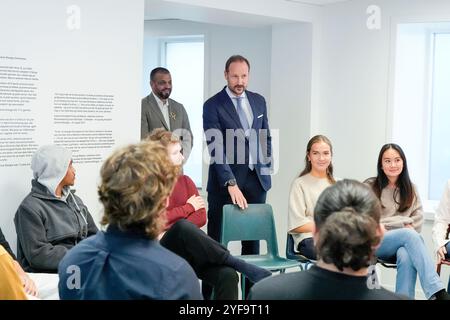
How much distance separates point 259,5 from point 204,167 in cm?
193

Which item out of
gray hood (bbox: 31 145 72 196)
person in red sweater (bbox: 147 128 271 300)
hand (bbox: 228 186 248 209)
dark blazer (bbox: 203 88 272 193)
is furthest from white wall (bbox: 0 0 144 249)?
person in red sweater (bbox: 147 128 271 300)

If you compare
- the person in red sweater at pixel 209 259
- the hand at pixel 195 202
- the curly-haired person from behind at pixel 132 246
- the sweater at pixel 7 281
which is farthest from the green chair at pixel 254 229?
the curly-haired person from behind at pixel 132 246

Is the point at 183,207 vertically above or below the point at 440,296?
above

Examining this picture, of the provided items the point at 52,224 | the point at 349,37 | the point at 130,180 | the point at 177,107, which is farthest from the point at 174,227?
the point at 349,37

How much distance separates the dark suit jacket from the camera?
5.66 meters

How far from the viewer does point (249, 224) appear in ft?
15.7

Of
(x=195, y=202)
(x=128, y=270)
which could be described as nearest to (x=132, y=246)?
(x=128, y=270)

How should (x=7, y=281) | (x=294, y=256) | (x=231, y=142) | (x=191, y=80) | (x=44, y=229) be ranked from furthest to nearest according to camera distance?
(x=191, y=80) → (x=231, y=142) → (x=294, y=256) → (x=44, y=229) → (x=7, y=281)

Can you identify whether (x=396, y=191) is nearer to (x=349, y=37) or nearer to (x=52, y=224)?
(x=349, y=37)

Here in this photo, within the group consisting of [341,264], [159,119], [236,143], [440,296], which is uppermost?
[159,119]

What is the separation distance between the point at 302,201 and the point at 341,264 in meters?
2.74

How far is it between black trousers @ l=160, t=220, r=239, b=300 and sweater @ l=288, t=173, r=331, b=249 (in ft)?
3.56

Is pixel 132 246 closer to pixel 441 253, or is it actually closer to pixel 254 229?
pixel 254 229

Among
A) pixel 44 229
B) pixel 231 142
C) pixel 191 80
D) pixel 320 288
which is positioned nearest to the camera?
pixel 320 288
